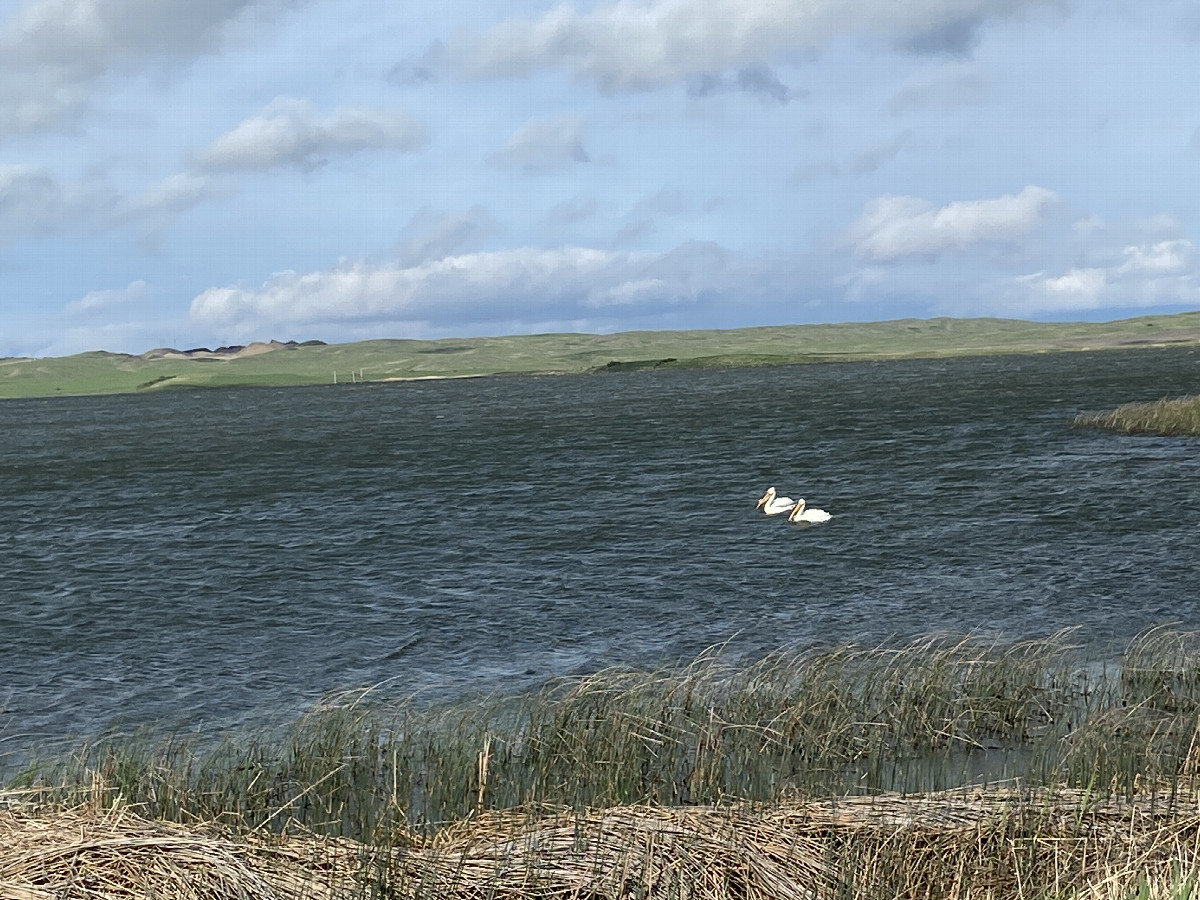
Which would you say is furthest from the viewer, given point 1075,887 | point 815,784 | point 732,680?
point 732,680

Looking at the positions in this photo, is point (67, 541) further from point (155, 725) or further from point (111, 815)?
point (111, 815)

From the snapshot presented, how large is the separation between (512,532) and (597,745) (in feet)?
89.6

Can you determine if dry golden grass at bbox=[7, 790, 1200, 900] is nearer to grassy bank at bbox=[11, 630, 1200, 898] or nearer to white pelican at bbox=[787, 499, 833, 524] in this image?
grassy bank at bbox=[11, 630, 1200, 898]

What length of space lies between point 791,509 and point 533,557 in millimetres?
10258

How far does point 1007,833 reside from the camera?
1171 cm

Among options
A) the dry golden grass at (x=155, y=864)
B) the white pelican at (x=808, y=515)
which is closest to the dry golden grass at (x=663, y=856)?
the dry golden grass at (x=155, y=864)

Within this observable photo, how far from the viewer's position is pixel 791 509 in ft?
143

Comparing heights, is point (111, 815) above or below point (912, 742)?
above

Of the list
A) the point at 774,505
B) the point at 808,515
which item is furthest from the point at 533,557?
the point at 774,505

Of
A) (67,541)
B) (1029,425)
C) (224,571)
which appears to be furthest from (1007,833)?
(1029,425)

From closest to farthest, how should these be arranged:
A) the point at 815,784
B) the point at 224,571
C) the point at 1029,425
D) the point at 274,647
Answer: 1. the point at 815,784
2. the point at 274,647
3. the point at 224,571
4. the point at 1029,425

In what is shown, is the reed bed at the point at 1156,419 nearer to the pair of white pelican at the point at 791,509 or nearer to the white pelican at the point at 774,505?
the pair of white pelican at the point at 791,509

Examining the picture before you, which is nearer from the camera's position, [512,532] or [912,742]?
[912,742]

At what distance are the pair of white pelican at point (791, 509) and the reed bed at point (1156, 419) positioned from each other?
91.3 ft
